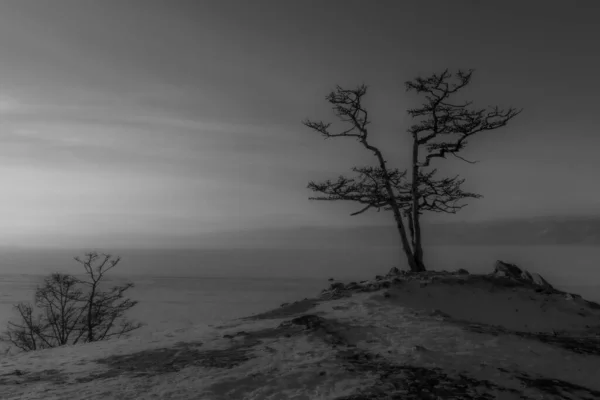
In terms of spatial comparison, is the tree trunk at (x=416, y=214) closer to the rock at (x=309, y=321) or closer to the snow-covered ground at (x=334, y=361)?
the snow-covered ground at (x=334, y=361)

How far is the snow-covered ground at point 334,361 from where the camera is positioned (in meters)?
5.85

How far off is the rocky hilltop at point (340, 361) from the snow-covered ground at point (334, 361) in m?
0.02

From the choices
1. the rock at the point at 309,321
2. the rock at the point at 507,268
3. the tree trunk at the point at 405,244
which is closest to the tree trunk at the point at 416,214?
the tree trunk at the point at 405,244

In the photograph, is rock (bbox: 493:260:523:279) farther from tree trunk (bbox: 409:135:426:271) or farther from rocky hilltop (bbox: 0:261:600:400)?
rocky hilltop (bbox: 0:261:600:400)

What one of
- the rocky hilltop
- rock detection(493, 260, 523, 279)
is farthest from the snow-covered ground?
rock detection(493, 260, 523, 279)

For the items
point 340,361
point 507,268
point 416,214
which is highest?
point 416,214

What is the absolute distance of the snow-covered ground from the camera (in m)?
5.85

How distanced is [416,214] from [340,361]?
12127 millimetres

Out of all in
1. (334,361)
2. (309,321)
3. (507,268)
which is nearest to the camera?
(334,361)

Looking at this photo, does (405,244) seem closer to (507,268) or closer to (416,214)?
(416,214)

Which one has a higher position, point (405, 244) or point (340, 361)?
point (405, 244)

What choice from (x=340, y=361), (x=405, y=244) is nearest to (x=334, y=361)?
(x=340, y=361)

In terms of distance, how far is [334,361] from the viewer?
6.93 m

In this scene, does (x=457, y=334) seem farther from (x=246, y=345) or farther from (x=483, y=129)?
(x=483, y=129)
